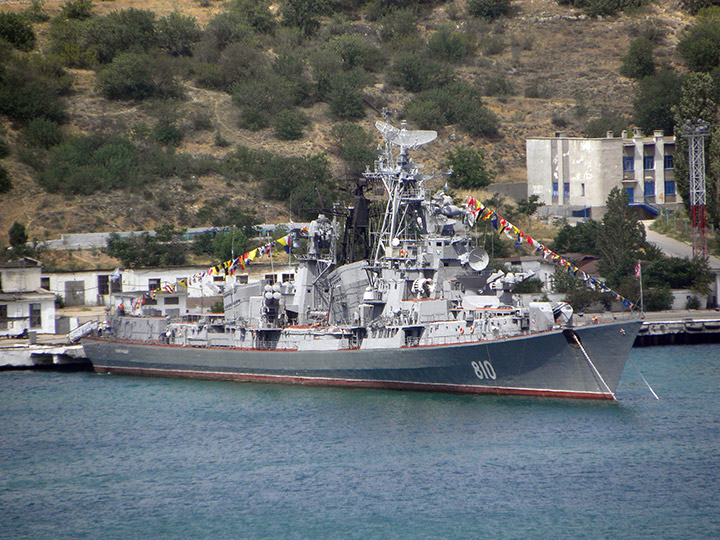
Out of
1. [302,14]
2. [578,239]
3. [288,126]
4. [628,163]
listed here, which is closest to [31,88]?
[288,126]

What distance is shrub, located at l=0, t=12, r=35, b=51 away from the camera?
3516 inches

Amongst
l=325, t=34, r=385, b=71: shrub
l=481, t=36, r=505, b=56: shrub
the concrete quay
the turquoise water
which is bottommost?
the turquoise water

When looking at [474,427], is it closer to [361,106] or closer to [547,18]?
[361,106]

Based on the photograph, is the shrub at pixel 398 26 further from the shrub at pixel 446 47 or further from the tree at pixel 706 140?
the tree at pixel 706 140

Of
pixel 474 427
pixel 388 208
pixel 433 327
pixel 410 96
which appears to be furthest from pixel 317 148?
pixel 474 427

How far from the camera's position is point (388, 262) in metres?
39.8

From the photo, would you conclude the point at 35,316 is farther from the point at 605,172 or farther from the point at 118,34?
the point at 118,34

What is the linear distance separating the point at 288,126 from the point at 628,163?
90.9 feet

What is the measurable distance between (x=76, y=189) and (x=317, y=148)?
810 inches

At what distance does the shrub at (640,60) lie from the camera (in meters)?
93.2

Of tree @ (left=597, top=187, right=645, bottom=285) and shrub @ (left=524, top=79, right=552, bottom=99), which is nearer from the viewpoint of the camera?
tree @ (left=597, top=187, right=645, bottom=285)

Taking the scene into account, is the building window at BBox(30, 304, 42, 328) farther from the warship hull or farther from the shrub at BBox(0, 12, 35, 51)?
the shrub at BBox(0, 12, 35, 51)

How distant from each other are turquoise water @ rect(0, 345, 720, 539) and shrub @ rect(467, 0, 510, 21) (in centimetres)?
7320

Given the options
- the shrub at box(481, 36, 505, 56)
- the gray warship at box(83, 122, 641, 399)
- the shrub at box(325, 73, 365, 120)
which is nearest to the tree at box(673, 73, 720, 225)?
the gray warship at box(83, 122, 641, 399)
